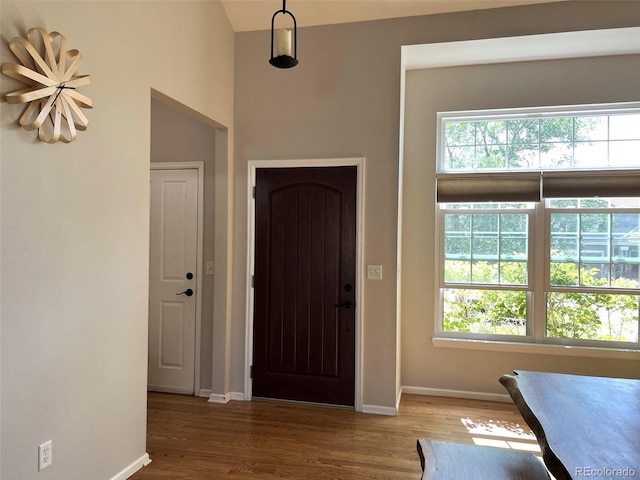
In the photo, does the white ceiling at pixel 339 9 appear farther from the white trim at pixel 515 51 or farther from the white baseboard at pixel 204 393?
the white baseboard at pixel 204 393

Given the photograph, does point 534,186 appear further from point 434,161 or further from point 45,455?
point 45,455

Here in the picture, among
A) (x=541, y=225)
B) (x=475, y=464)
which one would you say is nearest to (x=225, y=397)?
(x=475, y=464)

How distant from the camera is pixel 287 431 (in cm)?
297

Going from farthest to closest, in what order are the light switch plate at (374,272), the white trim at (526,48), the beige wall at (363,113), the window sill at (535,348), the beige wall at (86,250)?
the window sill at (535,348) < the light switch plate at (374,272) < the beige wall at (363,113) < the white trim at (526,48) < the beige wall at (86,250)

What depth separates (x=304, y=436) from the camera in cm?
290

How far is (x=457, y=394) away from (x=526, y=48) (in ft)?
10.1

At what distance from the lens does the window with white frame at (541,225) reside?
3500mm

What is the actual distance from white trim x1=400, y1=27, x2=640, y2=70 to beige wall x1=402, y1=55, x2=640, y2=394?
0.09 meters

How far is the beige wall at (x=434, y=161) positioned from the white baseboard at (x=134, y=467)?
2321 mm

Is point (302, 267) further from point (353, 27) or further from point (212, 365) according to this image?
point (353, 27)

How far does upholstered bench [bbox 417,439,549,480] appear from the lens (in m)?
1.50

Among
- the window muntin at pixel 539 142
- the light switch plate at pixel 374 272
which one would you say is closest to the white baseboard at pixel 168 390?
the light switch plate at pixel 374 272

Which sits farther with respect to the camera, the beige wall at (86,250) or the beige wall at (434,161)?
the beige wall at (434,161)

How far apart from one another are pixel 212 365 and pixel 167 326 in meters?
0.58
